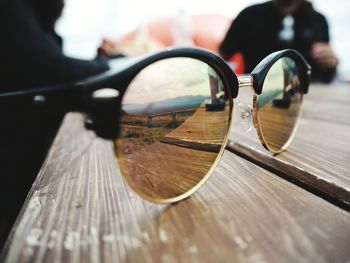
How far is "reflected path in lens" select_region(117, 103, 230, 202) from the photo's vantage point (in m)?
0.28

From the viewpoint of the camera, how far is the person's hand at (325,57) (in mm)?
1336

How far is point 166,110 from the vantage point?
1.04 ft

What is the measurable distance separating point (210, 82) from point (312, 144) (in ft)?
0.75

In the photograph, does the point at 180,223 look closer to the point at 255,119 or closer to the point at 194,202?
the point at 194,202

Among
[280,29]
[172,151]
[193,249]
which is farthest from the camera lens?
[280,29]

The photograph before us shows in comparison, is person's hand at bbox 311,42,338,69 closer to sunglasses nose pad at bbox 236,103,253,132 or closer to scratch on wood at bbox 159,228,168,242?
sunglasses nose pad at bbox 236,103,253,132

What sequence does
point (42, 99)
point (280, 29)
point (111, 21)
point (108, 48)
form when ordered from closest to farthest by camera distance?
point (42, 99)
point (280, 29)
point (108, 48)
point (111, 21)

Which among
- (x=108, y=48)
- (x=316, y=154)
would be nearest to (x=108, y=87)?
(x=316, y=154)

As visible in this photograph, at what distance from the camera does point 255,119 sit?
1.33 feet

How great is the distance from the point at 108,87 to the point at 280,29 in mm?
1448

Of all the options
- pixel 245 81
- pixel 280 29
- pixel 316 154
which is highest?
pixel 280 29

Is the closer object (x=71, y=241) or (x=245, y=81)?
(x=71, y=241)

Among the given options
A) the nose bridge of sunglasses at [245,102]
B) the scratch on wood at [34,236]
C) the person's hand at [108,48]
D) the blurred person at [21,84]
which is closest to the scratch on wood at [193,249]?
the scratch on wood at [34,236]

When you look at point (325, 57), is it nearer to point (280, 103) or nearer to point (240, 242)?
point (280, 103)
